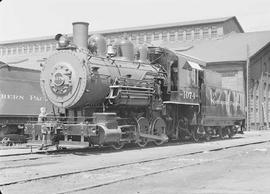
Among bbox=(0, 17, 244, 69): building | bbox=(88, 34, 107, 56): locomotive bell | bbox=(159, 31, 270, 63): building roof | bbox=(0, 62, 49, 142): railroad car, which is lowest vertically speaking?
→ bbox=(0, 62, 49, 142): railroad car

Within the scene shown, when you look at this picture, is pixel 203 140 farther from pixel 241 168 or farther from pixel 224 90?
pixel 241 168

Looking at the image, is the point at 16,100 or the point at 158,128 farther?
the point at 16,100

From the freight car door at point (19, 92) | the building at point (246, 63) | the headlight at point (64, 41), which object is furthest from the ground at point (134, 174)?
the building at point (246, 63)

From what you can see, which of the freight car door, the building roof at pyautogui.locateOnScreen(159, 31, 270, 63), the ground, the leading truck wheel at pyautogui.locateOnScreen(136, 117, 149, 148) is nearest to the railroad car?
the freight car door

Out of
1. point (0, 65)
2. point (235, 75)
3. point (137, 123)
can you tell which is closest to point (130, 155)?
point (137, 123)

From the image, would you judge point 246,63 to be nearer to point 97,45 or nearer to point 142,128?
point 142,128

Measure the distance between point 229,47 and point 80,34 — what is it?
36.3m

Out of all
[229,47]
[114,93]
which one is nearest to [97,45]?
[114,93]

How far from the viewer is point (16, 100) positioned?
61.3 ft

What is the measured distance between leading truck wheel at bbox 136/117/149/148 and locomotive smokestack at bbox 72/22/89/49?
11.0 feet

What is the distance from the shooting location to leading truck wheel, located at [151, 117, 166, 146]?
1753 centimetres

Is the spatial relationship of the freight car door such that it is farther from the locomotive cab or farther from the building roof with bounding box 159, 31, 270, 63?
the building roof with bounding box 159, 31, 270, 63

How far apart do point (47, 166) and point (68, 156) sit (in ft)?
8.09

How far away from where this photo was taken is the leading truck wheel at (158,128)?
57.5ft
